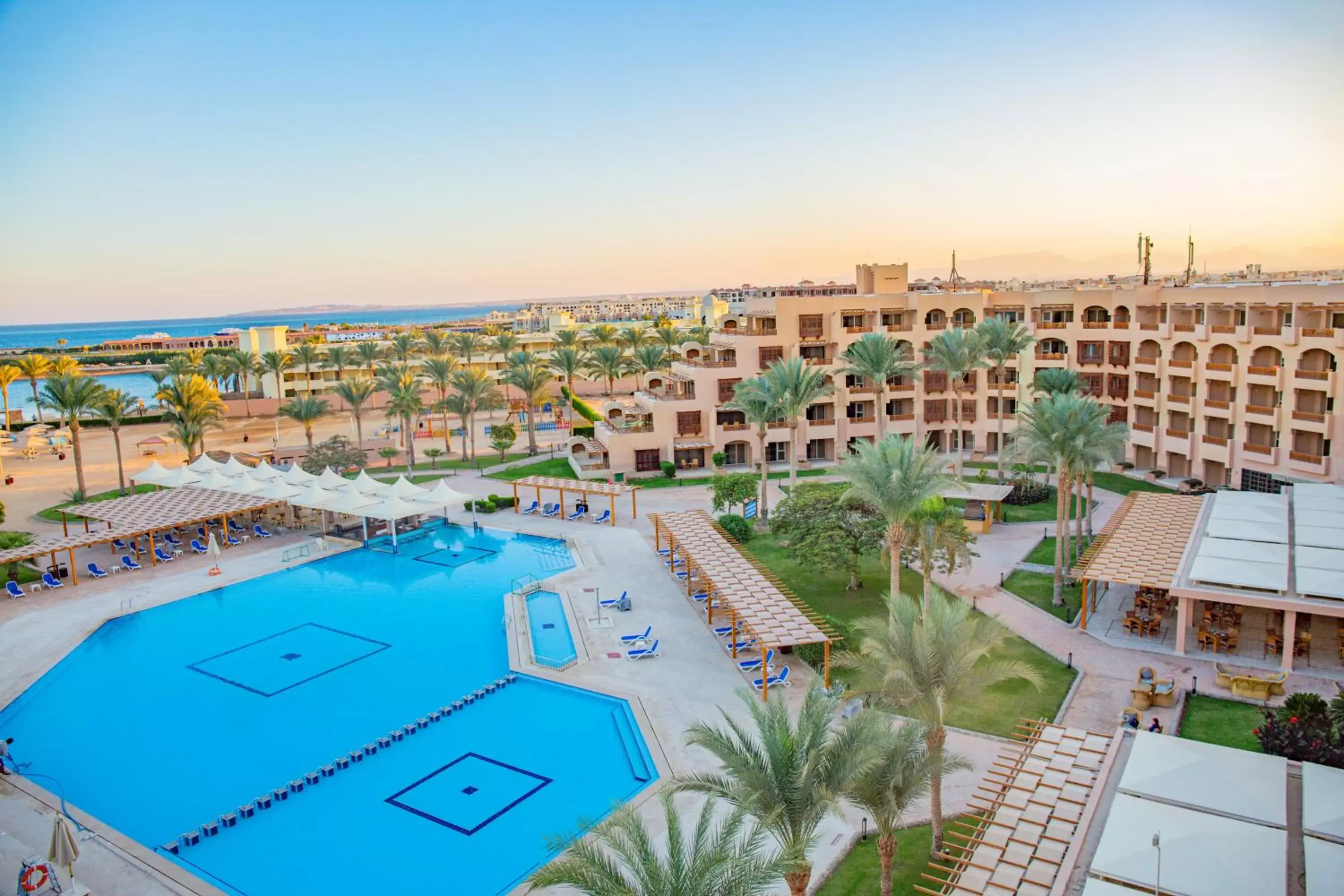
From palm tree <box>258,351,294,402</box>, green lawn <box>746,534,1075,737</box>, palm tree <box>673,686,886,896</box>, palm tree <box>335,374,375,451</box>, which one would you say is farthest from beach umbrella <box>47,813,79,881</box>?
palm tree <box>258,351,294,402</box>

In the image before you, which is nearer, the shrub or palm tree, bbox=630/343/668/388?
the shrub

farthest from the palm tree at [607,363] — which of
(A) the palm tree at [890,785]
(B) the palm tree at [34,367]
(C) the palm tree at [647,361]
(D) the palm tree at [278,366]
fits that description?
(A) the palm tree at [890,785]

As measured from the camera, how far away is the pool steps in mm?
19016

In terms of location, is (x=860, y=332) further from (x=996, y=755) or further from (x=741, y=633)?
(x=996, y=755)

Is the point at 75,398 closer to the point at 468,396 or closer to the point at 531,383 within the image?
the point at 468,396

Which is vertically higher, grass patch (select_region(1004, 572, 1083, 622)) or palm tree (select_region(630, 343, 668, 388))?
palm tree (select_region(630, 343, 668, 388))

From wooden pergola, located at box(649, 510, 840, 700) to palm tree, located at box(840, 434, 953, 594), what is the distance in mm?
2886

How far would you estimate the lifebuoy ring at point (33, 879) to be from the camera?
54.2ft

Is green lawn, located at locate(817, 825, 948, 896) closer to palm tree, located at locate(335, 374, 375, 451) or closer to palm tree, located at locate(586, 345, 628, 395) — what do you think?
palm tree, located at locate(335, 374, 375, 451)

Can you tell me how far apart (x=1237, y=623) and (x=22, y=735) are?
115ft

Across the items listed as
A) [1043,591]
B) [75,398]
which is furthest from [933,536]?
[75,398]

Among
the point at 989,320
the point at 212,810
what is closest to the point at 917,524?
the point at 212,810

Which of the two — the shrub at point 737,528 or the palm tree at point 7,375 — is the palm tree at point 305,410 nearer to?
the palm tree at point 7,375

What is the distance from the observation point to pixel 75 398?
48188mm
